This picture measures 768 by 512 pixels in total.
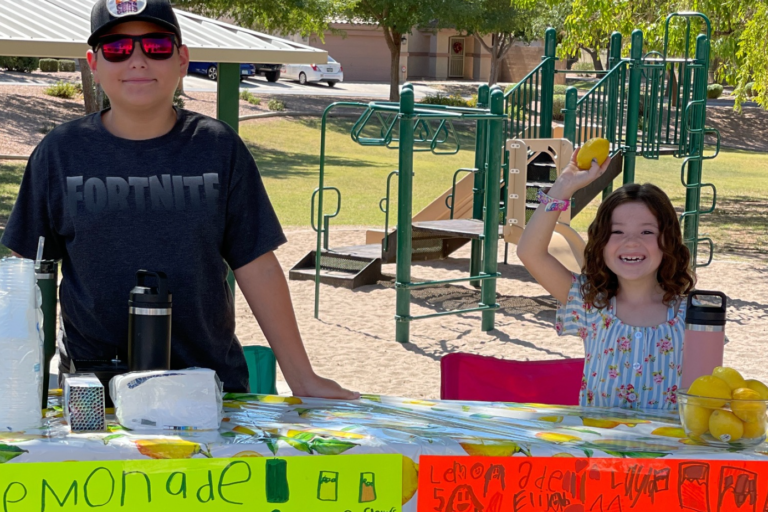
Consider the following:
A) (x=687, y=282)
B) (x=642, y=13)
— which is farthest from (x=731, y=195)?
(x=687, y=282)

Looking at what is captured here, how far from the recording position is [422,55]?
57.1 meters

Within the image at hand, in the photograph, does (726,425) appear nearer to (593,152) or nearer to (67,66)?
(593,152)

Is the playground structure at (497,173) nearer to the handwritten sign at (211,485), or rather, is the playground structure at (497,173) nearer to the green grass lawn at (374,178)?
the green grass lawn at (374,178)

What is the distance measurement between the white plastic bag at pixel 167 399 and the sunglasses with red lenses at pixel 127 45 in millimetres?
761

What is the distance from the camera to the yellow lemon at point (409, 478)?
2154 millimetres

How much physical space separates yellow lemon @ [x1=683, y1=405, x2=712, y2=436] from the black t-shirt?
108cm

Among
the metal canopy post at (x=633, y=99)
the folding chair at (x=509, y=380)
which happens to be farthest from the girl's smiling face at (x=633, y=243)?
the metal canopy post at (x=633, y=99)

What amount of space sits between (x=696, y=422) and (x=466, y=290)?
8666 millimetres

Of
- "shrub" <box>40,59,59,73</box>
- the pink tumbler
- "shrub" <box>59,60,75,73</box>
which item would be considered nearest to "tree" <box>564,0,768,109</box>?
the pink tumbler

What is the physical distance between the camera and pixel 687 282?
3.02 m

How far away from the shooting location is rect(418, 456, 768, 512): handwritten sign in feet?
7.12

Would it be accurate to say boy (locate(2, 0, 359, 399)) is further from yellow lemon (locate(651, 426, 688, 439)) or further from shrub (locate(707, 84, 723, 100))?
shrub (locate(707, 84, 723, 100))

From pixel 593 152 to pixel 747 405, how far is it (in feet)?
3.03

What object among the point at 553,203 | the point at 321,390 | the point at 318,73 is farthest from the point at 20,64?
the point at 321,390
